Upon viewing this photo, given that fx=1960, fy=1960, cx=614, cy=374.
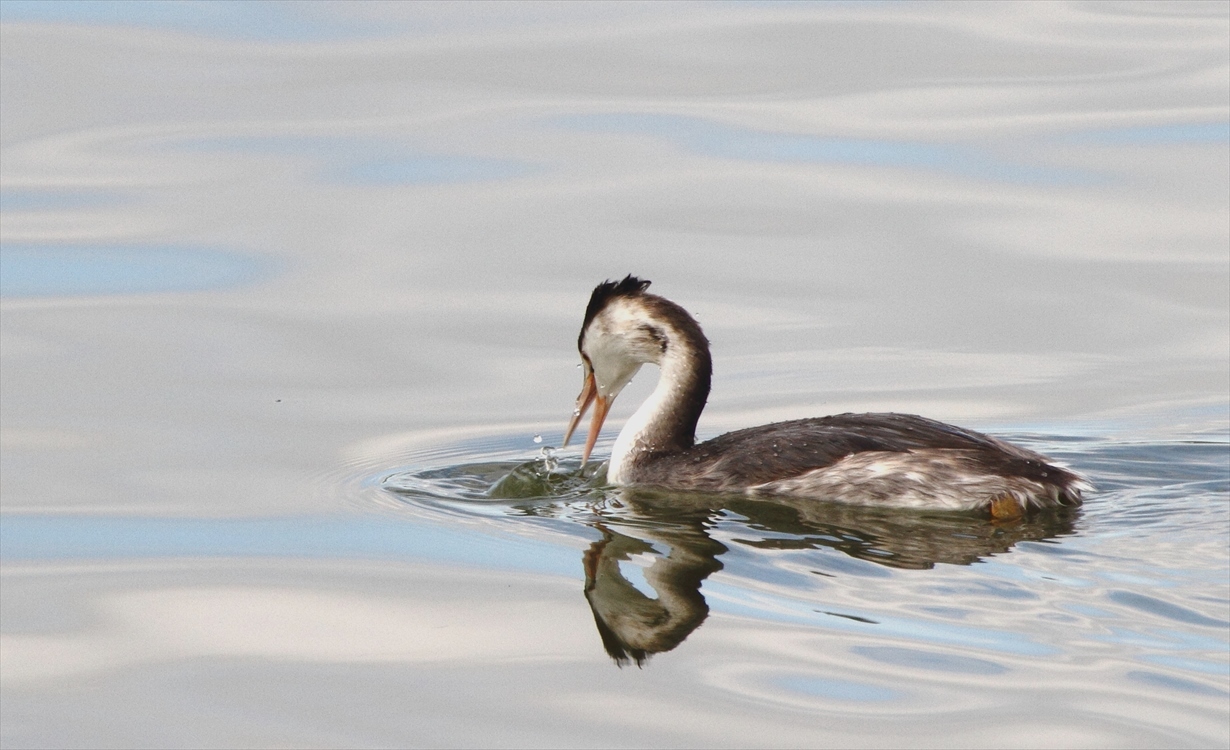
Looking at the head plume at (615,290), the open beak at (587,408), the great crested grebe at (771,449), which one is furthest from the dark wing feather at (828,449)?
the head plume at (615,290)

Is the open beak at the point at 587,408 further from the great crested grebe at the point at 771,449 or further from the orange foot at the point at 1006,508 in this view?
the orange foot at the point at 1006,508

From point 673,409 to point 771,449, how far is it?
2.59 feet

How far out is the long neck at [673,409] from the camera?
388 inches

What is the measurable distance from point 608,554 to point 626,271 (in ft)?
17.6

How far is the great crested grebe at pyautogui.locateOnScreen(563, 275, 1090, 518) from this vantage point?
8.89 meters

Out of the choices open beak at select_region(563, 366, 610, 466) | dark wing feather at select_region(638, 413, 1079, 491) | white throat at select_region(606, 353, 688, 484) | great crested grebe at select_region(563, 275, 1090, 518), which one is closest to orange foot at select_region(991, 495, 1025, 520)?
great crested grebe at select_region(563, 275, 1090, 518)

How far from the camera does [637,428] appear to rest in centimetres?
999

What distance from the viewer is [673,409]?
994 centimetres

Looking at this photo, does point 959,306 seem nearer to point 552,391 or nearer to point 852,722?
point 552,391

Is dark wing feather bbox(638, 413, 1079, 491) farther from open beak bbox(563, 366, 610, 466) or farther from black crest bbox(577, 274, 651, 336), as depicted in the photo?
black crest bbox(577, 274, 651, 336)

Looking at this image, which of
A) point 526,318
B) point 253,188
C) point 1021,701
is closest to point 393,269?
point 526,318

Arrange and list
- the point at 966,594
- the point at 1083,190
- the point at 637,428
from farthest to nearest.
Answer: the point at 1083,190 → the point at 637,428 → the point at 966,594

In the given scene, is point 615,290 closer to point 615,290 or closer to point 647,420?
point 615,290

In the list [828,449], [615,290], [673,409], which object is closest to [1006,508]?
[828,449]
